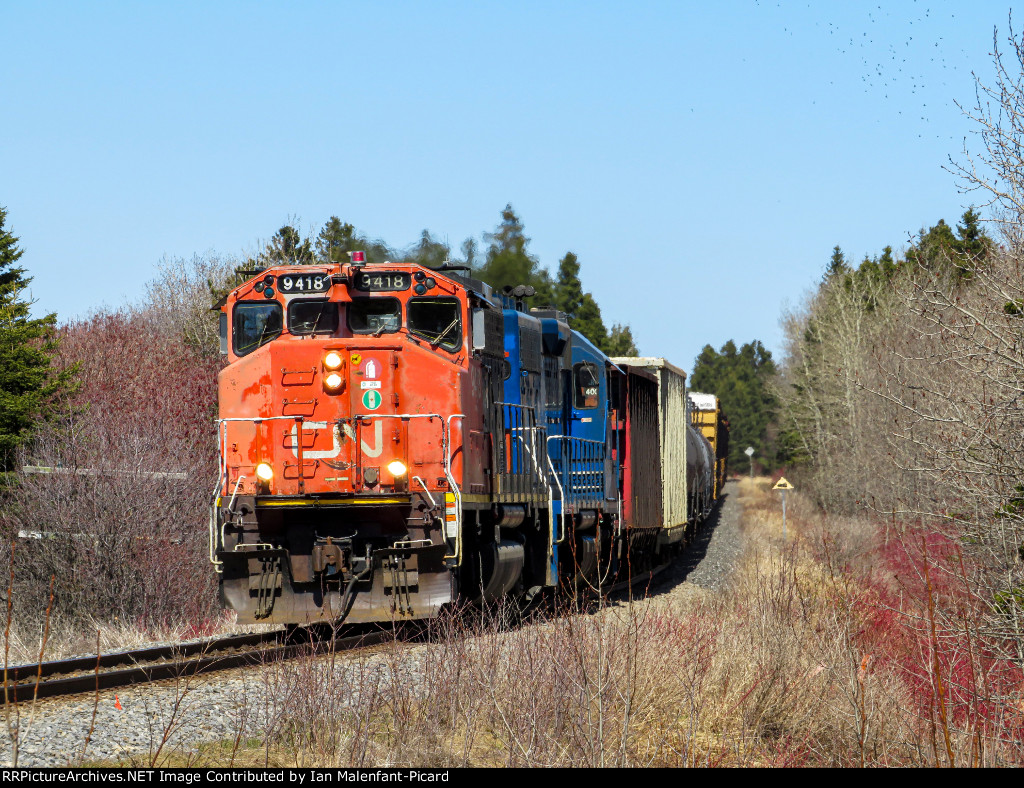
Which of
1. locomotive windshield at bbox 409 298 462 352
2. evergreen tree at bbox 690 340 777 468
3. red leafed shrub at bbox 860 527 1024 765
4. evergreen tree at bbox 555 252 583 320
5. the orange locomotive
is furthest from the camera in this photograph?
evergreen tree at bbox 690 340 777 468

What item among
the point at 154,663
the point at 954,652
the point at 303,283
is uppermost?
the point at 303,283

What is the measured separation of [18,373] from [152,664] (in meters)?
20.4

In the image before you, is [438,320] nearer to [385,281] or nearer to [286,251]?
[385,281]

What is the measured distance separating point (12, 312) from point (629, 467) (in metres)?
19.0

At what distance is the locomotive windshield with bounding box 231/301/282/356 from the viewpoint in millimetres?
12102

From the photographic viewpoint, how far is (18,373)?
1105 inches

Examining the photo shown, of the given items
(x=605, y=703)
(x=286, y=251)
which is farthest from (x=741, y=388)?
(x=605, y=703)

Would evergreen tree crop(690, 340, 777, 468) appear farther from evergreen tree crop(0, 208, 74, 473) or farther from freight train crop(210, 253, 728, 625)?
freight train crop(210, 253, 728, 625)

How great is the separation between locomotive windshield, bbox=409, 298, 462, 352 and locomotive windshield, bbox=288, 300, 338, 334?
2.77ft

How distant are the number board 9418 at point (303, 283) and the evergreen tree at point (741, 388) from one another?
362ft

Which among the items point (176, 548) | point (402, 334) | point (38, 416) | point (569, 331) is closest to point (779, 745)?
point (402, 334)

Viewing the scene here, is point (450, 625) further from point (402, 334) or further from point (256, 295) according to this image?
point (256, 295)

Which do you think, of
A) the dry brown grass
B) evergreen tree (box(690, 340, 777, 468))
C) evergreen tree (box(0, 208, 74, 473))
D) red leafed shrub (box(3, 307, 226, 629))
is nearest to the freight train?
the dry brown grass

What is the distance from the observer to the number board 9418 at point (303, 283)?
39.3 ft
